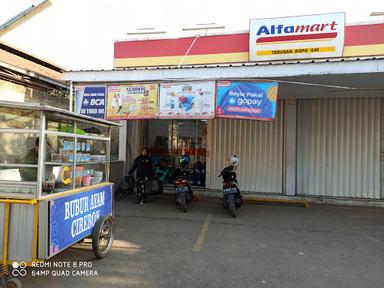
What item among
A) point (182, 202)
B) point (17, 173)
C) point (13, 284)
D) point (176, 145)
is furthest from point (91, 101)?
point (13, 284)

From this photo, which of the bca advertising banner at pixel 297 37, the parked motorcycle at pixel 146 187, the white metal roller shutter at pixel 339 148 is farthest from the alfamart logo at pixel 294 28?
Result: the parked motorcycle at pixel 146 187

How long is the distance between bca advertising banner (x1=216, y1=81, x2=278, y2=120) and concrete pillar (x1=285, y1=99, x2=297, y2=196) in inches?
112

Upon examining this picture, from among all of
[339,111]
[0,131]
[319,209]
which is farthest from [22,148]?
[339,111]

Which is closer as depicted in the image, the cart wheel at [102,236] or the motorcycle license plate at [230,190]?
the cart wheel at [102,236]

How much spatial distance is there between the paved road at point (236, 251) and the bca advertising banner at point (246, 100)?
2.39 meters

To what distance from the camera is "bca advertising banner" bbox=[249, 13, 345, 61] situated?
958 cm

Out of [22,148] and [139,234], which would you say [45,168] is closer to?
[22,148]

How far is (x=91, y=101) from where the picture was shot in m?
8.23

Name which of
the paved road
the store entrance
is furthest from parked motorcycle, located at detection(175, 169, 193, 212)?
the store entrance

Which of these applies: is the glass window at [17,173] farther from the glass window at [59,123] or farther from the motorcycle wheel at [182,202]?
the motorcycle wheel at [182,202]

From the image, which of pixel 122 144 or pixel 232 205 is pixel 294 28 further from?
pixel 122 144

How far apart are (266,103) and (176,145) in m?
4.94

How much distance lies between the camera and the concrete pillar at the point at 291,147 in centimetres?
989

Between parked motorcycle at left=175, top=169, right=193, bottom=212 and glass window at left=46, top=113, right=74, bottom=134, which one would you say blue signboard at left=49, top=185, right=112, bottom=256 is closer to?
glass window at left=46, top=113, right=74, bottom=134
